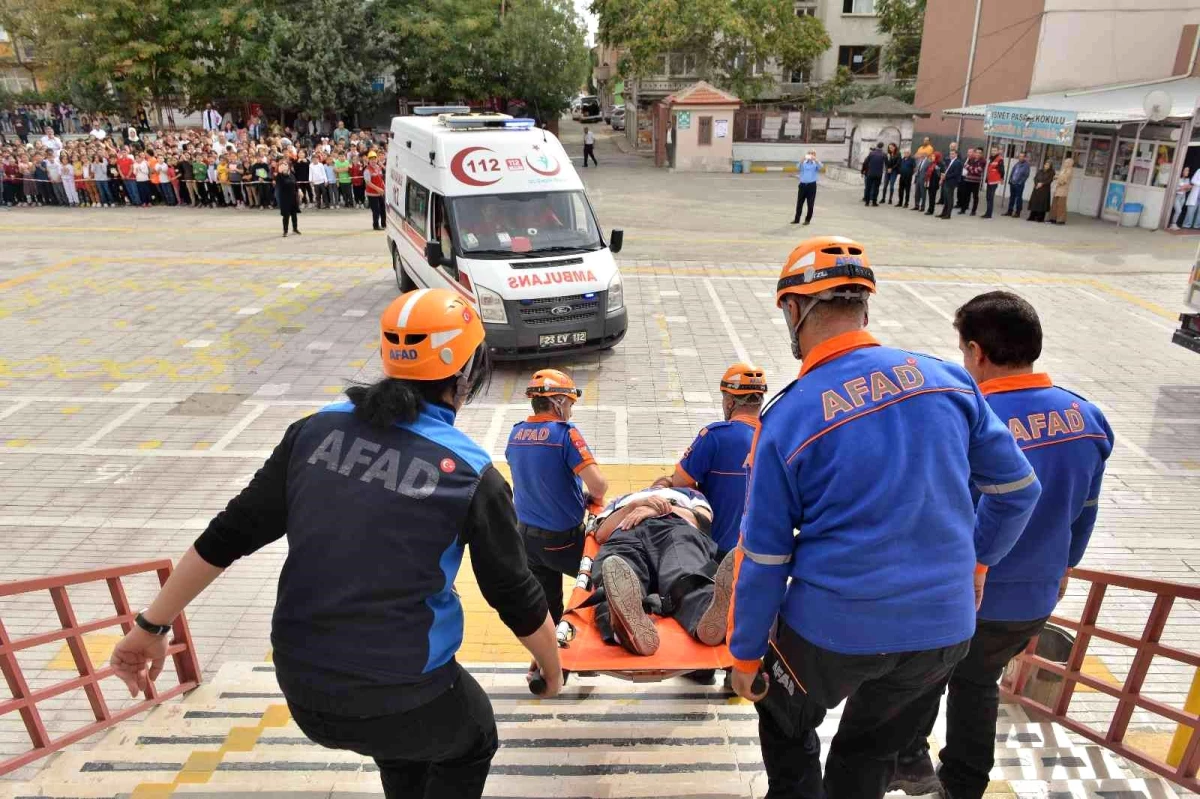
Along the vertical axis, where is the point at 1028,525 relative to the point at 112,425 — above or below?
above

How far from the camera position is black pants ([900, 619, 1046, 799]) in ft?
10.7

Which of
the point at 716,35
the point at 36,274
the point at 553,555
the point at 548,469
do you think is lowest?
the point at 36,274

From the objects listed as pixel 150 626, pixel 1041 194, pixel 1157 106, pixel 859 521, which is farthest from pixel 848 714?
pixel 1041 194

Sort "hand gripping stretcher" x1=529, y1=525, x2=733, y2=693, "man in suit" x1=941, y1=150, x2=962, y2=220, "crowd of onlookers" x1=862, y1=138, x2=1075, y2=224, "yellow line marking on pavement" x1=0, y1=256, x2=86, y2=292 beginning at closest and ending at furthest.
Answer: "hand gripping stretcher" x1=529, y1=525, x2=733, y2=693 → "yellow line marking on pavement" x1=0, y1=256, x2=86, y2=292 → "crowd of onlookers" x1=862, y1=138, x2=1075, y2=224 → "man in suit" x1=941, y1=150, x2=962, y2=220

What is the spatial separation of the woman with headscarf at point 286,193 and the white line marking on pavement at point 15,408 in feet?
31.9

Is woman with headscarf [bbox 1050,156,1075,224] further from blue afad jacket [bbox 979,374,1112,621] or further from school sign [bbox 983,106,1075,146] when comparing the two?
blue afad jacket [bbox 979,374,1112,621]

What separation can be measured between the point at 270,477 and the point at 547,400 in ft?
8.70

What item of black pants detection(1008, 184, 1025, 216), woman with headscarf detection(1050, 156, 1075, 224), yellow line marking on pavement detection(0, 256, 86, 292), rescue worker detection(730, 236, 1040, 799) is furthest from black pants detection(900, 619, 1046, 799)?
black pants detection(1008, 184, 1025, 216)

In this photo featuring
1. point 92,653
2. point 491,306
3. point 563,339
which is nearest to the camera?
point 92,653

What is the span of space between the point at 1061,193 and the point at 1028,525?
21.1m

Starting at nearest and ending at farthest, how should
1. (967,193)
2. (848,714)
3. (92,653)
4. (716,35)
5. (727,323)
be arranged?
1. (848,714)
2. (92,653)
3. (727,323)
4. (967,193)
5. (716,35)

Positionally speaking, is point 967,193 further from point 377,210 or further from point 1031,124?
point 377,210

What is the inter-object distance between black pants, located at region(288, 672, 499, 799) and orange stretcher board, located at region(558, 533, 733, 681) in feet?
3.85

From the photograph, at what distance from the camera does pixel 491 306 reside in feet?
33.4
